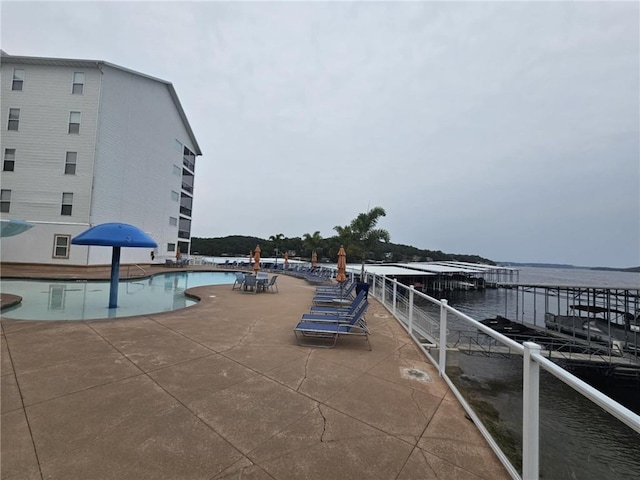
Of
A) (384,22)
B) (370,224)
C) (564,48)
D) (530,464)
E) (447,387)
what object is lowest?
(447,387)

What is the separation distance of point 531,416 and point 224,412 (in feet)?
8.66

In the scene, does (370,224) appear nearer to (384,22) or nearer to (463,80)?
(463,80)

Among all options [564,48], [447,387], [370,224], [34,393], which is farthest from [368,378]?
[370,224]

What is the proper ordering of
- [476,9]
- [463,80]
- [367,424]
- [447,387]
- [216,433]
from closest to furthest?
1. [216,433]
2. [367,424]
3. [447,387]
4. [476,9]
5. [463,80]

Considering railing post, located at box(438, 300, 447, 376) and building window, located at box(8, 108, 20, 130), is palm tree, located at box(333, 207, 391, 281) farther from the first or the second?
building window, located at box(8, 108, 20, 130)

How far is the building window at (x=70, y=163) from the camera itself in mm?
18172

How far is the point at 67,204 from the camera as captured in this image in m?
18.0

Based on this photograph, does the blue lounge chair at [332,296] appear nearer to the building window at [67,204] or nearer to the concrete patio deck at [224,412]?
the concrete patio deck at [224,412]

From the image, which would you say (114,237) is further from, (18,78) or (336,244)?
(18,78)

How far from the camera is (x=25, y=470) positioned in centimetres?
194

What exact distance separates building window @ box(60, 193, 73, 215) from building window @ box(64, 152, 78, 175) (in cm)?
157

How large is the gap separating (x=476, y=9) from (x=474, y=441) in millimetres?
13279

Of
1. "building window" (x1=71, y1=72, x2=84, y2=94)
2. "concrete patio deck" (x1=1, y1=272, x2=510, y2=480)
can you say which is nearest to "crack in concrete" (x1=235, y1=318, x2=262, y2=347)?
"concrete patio deck" (x1=1, y1=272, x2=510, y2=480)

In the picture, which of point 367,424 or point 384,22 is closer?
point 367,424
